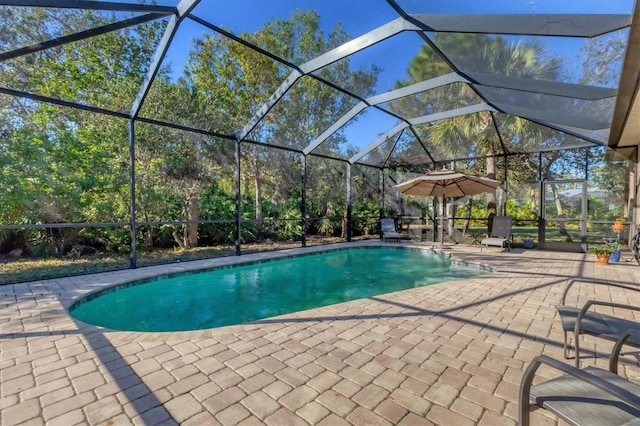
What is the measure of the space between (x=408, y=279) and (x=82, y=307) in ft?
19.1

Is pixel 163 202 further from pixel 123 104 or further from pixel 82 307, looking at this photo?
pixel 82 307

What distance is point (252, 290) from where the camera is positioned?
6.09 m

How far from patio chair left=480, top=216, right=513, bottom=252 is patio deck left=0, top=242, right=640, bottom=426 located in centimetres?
575

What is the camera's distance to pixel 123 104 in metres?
8.80

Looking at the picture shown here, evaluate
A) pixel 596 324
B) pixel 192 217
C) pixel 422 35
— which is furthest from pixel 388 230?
pixel 596 324

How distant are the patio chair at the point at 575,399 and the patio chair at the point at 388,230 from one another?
398 inches

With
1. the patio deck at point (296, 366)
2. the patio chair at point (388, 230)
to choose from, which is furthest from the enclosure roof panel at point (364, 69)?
the patio deck at point (296, 366)

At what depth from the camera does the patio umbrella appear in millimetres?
8369

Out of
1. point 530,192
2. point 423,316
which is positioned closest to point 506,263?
point 530,192

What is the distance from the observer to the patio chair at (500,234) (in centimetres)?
948

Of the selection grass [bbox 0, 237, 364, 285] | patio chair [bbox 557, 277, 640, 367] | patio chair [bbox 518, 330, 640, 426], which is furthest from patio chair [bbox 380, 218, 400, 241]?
patio chair [bbox 518, 330, 640, 426]

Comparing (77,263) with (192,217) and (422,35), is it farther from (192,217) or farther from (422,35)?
(422,35)

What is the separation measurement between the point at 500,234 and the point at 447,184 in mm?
2558

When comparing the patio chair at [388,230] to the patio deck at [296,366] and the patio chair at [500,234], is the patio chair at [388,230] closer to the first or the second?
the patio chair at [500,234]
